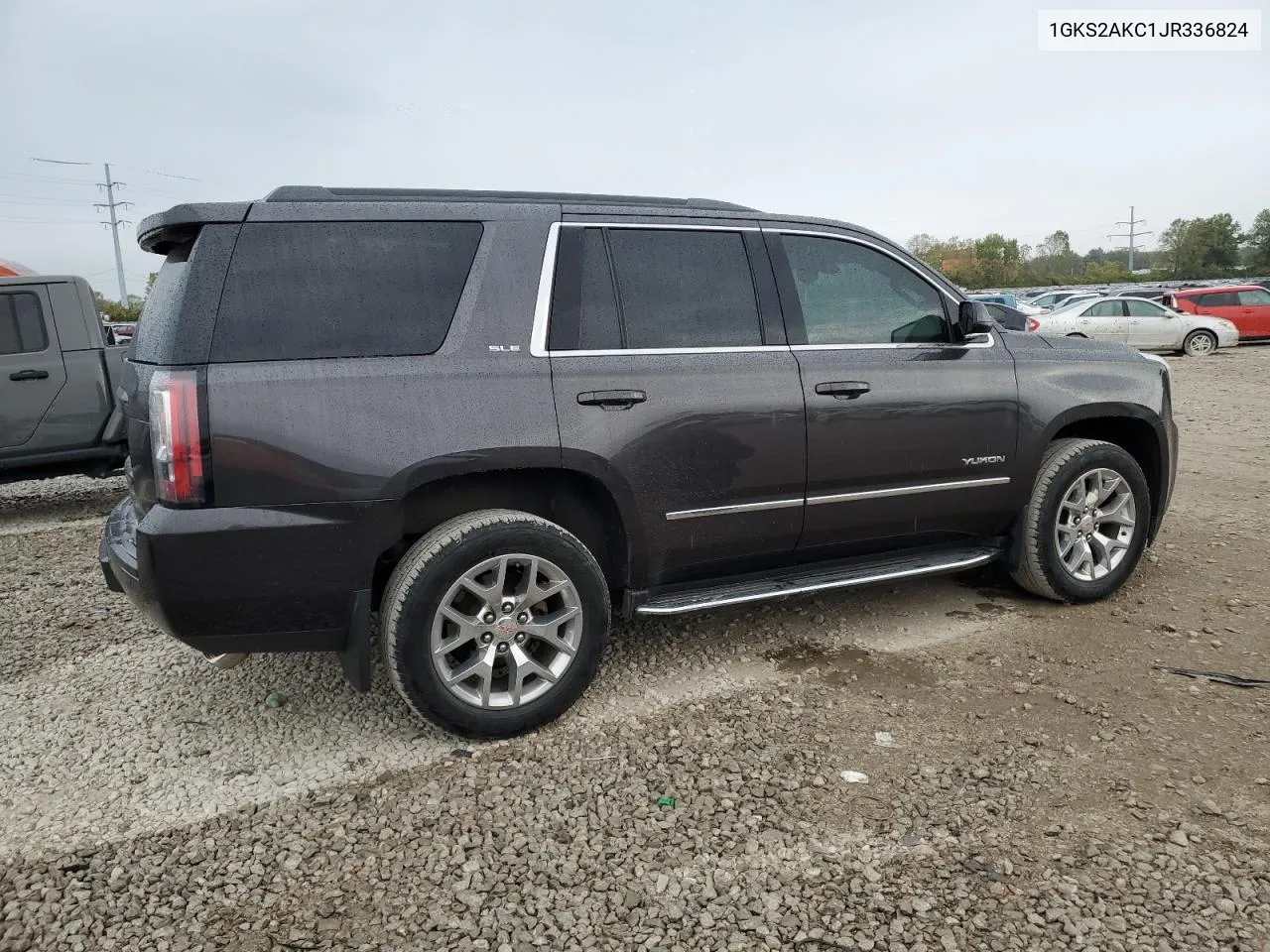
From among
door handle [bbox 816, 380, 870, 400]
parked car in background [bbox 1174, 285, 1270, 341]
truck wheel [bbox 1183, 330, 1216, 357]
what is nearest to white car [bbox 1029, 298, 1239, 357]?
truck wheel [bbox 1183, 330, 1216, 357]

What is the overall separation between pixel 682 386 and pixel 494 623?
43.6 inches

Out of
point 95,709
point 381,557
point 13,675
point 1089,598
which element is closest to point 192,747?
point 95,709

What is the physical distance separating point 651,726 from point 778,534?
947 mm

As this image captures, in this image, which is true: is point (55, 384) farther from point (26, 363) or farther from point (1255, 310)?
point (1255, 310)

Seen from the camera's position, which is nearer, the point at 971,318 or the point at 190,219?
the point at 190,219

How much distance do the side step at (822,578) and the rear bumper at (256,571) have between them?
1.09 metres

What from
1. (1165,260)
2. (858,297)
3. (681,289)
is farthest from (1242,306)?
(1165,260)

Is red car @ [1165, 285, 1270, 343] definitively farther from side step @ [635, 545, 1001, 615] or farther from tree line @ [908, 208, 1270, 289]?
tree line @ [908, 208, 1270, 289]

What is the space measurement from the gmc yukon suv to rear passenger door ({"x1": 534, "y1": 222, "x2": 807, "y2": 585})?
0.03 feet

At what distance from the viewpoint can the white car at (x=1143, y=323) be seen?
20281 mm

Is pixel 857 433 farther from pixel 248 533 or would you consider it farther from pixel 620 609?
pixel 248 533

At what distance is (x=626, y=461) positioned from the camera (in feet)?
11.0

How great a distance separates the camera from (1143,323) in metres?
20.4

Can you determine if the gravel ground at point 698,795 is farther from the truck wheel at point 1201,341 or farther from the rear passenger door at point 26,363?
the truck wheel at point 1201,341
